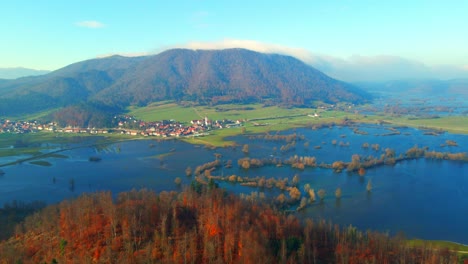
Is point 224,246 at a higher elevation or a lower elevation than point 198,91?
lower

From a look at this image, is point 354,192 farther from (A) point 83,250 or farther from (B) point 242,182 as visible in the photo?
(A) point 83,250

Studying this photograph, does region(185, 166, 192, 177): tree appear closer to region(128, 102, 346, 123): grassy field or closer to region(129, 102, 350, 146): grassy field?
region(129, 102, 350, 146): grassy field

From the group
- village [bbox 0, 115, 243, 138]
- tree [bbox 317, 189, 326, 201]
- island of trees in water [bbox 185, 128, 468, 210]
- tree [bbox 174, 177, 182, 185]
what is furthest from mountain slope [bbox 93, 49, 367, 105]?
tree [bbox 317, 189, 326, 201]

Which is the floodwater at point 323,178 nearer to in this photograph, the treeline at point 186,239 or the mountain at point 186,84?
the treeline at point 186,239

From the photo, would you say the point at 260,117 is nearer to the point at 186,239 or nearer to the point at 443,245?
the point at 443,245

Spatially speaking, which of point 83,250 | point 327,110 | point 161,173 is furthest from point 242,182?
point 327,110

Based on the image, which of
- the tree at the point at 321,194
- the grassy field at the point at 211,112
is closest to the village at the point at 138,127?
the grassy field at the point at 211,112
